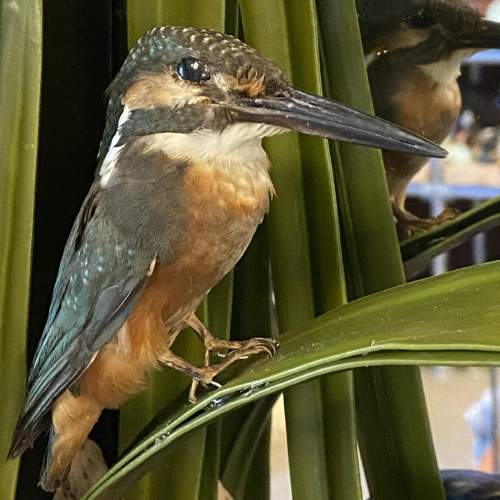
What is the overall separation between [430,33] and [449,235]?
0.23m

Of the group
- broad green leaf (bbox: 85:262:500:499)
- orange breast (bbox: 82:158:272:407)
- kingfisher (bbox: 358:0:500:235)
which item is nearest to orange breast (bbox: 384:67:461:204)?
kingfisher (bbox: 358:0:500:235)

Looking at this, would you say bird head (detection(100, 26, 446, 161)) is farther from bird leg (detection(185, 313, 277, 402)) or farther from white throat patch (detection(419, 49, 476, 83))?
white throat patch (detection(419, 49, 476, 83))

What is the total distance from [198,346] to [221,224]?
179 mm

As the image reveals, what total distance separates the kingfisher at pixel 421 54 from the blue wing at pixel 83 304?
0.35 meters

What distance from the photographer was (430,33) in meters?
0.72

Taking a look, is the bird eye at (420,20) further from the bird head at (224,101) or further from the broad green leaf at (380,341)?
the broad green leaf at (380,341)

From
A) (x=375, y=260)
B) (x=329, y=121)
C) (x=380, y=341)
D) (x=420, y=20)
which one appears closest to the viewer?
(x=380, y=341)

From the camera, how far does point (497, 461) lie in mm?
884

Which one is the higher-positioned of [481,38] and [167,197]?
[481,38]

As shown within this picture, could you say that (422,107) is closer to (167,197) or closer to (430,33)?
(430,33)

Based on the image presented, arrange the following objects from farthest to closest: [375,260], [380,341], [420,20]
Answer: [420,20]
[375,260]
[380,341]

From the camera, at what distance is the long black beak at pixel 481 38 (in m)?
0.72

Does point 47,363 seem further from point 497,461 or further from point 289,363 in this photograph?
point 497,461

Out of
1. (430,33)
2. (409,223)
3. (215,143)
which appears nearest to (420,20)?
(430,33)
